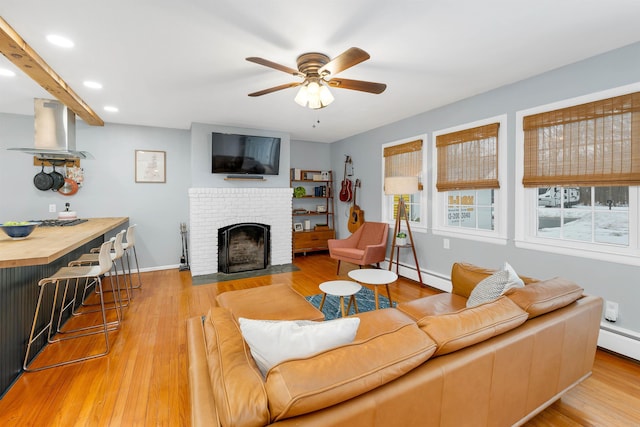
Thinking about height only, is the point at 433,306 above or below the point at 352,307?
above

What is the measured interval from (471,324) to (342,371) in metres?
0.66

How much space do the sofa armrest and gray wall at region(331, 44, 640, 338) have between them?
316cm

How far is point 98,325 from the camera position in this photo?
9.52 ft

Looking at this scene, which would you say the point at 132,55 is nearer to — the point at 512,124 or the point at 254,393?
the point at 254,393

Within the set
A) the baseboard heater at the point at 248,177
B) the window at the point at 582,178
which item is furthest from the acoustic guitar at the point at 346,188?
the window at the point at 582,178

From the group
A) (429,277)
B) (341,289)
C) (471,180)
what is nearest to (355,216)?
(429,277)

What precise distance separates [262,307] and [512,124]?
3141 mm

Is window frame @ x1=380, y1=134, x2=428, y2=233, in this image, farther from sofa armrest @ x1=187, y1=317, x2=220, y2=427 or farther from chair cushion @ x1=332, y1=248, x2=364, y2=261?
sofa armrest @ x1=187, y1=317, x2=220, y2=427

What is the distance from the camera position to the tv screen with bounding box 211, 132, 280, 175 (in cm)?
475

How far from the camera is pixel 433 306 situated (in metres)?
2.17

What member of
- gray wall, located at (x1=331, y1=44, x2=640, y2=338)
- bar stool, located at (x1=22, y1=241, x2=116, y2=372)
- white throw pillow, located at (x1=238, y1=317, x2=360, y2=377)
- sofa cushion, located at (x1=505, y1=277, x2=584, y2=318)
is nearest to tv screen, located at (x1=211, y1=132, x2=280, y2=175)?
gray wall, located at (x1=331, y1=44, x2=640, y2=338)

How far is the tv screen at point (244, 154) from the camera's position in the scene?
15.6 feet

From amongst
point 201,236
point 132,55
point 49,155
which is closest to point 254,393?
point 132,55

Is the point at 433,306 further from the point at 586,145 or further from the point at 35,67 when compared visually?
the point at 35,67
